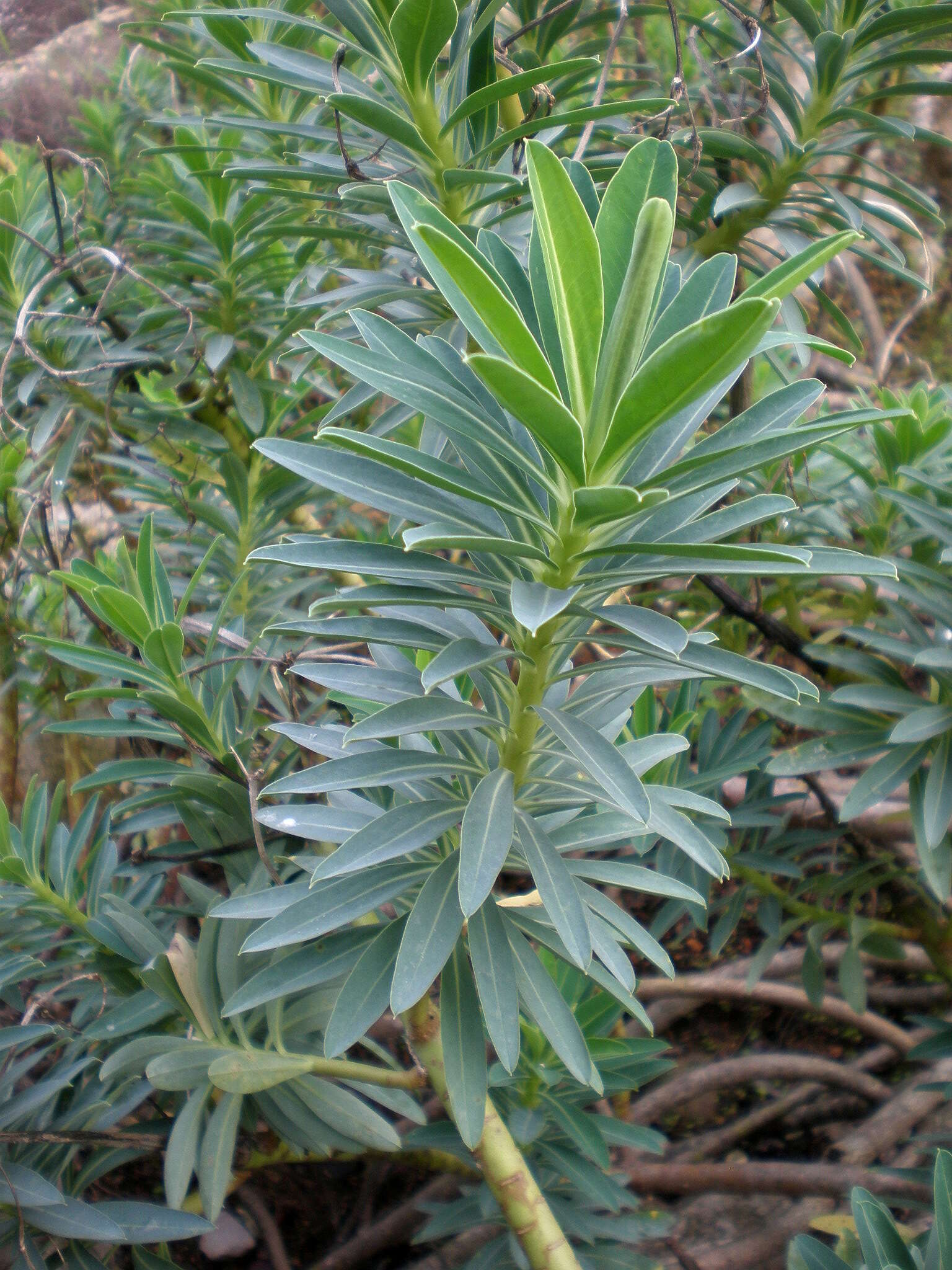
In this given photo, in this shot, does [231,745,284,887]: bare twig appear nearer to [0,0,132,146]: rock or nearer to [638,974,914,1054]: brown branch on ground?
[638,974,914,1054]: brown branch on ground

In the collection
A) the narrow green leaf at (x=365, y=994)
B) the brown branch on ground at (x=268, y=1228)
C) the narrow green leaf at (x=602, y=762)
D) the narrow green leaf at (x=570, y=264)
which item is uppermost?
the narrow green leaf at (x=570, y=264)

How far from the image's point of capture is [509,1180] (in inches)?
34.2

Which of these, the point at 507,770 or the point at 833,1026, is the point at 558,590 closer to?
the point at 507,770

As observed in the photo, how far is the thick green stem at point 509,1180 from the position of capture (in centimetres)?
87

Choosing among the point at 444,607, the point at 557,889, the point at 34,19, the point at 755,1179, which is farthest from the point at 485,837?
the point at 34,19

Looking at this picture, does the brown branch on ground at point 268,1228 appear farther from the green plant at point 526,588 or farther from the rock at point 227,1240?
the green plant at point 526,588

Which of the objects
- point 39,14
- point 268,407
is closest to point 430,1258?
point 268,407

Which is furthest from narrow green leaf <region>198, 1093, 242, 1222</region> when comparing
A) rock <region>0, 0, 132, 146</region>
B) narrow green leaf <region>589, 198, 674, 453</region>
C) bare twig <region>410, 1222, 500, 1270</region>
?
rock <region>0, 0, 132, 146</region>

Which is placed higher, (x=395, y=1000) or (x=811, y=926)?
(x=395, y=1000)

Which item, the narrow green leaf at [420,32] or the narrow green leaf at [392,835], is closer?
the narrow green leaf at [392,835]

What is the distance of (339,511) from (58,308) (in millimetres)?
641

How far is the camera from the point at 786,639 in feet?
4.50

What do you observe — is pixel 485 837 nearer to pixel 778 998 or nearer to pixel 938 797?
pixel 938 797

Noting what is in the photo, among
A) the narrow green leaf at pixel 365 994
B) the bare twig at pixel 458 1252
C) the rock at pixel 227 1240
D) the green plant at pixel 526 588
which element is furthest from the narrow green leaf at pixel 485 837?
the rock at pixel 227 1240
